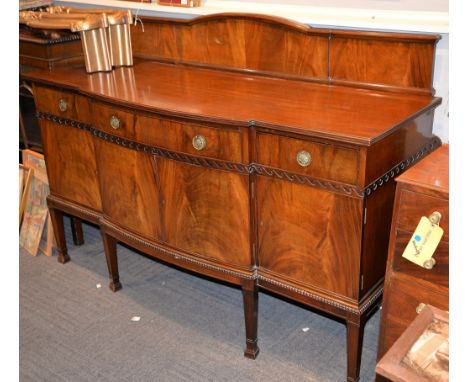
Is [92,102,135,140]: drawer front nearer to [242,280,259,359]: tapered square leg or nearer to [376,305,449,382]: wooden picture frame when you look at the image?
[242,280,259,359]: tapered square leg

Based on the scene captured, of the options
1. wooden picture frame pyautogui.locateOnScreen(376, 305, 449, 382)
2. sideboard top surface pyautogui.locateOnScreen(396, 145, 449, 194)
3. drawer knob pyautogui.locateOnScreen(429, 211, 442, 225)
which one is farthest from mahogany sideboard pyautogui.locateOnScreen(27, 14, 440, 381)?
wooden picture frame pyautogui.locateOnScreen(376, 305, 449, 382)

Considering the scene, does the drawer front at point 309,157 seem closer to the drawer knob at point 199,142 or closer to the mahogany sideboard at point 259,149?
the mahogany sideboard at point 259,149

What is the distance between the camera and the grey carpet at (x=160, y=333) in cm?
226

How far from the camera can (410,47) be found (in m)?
2.08

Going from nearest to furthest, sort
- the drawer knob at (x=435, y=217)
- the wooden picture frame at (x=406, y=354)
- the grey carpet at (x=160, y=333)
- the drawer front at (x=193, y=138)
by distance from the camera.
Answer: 1. the wooden picture frame at (x=406, y=354)
2. the drawer knob at (x=435, y=217)
3. the drawer front at (x=193, y=138)
4. the grey carpet at (x=160, y=333)

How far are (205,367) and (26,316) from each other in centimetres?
93

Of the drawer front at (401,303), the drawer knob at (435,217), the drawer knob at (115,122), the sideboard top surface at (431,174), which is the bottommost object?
the drawer front at (401,303)

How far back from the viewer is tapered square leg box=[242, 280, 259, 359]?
7.15 feet

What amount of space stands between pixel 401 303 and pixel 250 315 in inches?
23.8

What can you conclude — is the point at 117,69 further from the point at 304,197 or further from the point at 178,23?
the point at 304,197

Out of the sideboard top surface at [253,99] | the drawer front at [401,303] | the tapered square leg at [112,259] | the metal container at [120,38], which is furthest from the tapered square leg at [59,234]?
the drawer front at [401,303]

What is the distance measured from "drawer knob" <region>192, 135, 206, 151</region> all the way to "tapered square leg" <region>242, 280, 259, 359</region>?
0.54 metres

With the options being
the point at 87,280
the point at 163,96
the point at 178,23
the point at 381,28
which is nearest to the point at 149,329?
the point at 87,280

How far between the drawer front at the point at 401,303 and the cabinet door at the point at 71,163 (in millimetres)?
1393
